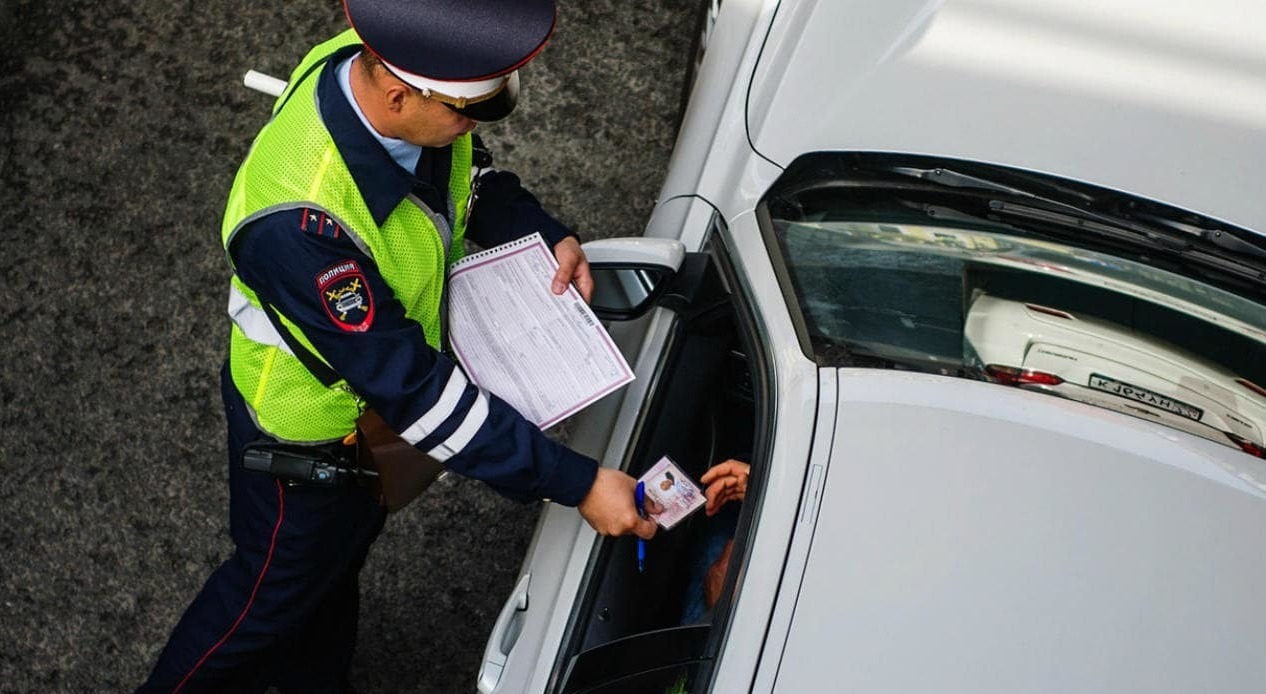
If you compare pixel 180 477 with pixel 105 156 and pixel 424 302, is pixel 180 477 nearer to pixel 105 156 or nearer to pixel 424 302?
pixel 105 156

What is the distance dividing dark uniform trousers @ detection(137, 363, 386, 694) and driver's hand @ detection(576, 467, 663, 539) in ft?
1.71

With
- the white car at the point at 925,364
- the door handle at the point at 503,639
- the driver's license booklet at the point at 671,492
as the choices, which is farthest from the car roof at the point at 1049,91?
the door handle at the point at 503,639

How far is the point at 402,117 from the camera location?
1751 millimetres

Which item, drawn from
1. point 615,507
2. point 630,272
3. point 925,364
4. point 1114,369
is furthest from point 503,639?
point 1114,369

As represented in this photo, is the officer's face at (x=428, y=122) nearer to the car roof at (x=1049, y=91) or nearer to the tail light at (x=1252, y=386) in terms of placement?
the car roof at (x=1049, y=91)

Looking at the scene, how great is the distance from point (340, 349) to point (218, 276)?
5.66 ft

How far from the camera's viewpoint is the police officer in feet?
5.64

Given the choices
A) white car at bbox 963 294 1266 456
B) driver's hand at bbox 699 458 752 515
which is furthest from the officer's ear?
white car at bbox 963 294 1266 456

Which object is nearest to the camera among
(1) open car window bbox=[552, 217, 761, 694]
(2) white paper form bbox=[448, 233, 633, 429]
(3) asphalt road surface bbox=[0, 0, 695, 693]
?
(1) open car window bbox=[552, 217, 761, 694]

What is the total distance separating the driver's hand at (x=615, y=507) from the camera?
1.89 metres

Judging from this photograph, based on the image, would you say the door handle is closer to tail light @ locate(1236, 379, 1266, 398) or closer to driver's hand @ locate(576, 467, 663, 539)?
driver's hand @ locate(576, 467, 663, 539)

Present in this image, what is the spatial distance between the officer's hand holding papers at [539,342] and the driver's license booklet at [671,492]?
0.03 m

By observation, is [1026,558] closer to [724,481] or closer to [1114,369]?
[1114,369]

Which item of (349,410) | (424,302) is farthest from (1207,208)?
(349,410)
